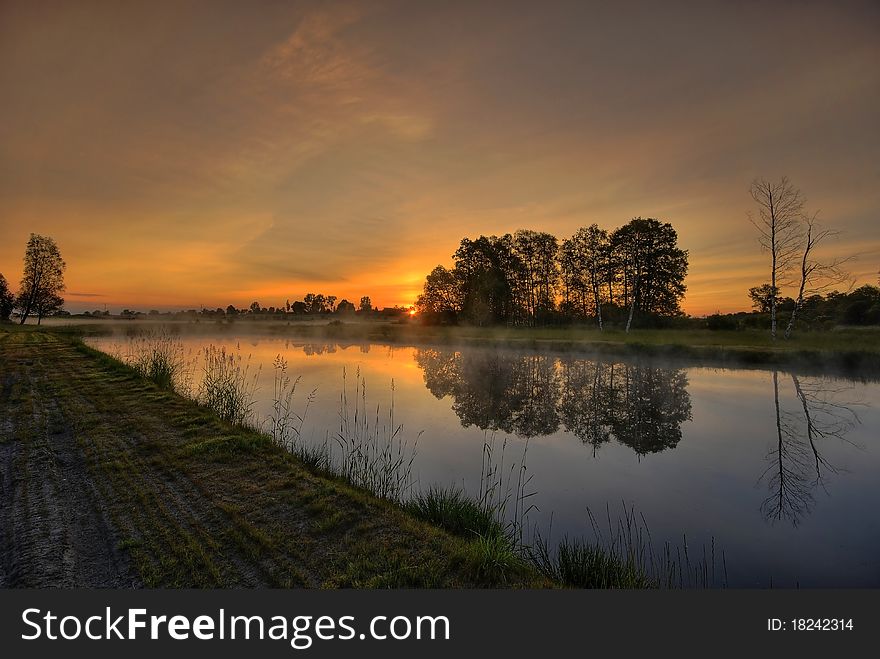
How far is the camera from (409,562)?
11.0ft

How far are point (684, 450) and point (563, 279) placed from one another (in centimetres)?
4304

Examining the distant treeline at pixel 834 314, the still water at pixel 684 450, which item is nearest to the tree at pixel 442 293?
the distant treeline at pixel 834 314

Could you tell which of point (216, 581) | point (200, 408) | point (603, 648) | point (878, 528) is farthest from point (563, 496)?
point (200, 408)

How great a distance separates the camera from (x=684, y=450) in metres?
7.57

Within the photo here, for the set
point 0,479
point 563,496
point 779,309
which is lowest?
point 563,496

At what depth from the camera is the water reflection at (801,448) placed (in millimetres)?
5391

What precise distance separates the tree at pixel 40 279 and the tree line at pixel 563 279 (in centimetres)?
4603

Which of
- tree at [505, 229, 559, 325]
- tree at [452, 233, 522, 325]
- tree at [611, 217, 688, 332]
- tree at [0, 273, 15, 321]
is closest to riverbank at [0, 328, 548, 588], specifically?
tree at [611, 217, 688, 332]

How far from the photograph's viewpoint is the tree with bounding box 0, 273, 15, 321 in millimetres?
48656

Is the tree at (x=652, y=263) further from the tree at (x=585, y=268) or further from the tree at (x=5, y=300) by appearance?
the tree at (x=5, y=300)

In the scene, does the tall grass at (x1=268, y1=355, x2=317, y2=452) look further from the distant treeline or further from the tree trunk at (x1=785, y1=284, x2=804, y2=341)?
the distant treeline

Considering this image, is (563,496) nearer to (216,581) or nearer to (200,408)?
(216,581)

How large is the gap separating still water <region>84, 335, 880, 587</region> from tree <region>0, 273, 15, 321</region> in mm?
57003

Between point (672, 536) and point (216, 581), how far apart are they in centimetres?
474
